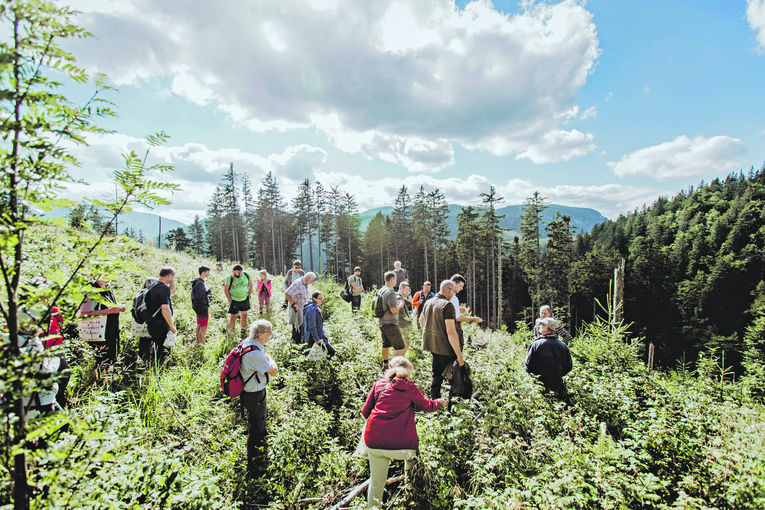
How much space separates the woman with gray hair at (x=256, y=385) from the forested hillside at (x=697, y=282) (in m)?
41.3

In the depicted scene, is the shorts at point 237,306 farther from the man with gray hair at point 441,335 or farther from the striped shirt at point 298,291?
the man with gray hair at point 441,335

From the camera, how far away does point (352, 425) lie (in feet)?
16.6

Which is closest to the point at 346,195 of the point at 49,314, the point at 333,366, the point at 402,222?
the point at 402,222

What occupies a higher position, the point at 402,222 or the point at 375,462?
the point at 402,222

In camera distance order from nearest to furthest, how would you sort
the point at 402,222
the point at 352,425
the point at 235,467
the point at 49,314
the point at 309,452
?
the point at 49,314
the point at 235,467
the point at 309,452
the point at 352,425
the point at 402,222

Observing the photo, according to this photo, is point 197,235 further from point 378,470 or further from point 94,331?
point 378,470

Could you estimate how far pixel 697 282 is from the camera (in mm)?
44094

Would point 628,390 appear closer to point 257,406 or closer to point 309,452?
point 309,452

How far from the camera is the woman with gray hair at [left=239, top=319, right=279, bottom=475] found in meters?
4.17

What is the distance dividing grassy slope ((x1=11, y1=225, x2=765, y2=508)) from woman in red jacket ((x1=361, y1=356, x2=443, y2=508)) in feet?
1.09

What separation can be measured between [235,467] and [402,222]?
144ft

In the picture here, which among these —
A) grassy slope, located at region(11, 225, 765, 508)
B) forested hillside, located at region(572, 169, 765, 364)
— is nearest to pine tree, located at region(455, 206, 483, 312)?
forested hillside, located at region(572, 169, 765, 364)

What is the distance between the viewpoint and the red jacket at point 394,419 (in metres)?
3.65

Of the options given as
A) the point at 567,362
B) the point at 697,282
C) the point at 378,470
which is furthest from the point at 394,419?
the point at 697,282
